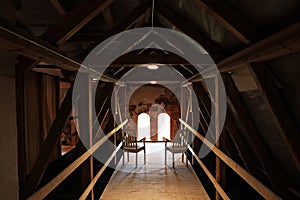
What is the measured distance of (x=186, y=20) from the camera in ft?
9.43

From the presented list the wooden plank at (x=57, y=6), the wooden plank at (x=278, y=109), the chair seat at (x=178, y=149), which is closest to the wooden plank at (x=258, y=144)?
the wooden plank at (x=278, y=109)

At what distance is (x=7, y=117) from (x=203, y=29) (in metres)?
2.19

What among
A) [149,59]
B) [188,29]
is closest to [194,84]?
[149,59]

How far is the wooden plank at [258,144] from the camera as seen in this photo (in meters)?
1.89

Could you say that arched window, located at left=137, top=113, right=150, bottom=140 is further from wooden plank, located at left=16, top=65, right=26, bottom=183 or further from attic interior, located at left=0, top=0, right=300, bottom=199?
wooden plank, located at left=16, top=65, right=26, bottom=183

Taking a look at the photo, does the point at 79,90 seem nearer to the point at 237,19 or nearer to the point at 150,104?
the point at 237,19

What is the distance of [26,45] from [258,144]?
6.58ft

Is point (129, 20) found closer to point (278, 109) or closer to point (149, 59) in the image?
point (149, 59)

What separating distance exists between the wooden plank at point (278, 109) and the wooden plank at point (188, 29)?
0.96 metres

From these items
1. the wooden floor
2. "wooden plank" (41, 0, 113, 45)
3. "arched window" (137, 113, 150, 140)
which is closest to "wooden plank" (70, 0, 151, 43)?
"wooden plank" (41, 0, 113, 45)

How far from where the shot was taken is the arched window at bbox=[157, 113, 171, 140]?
355 inches

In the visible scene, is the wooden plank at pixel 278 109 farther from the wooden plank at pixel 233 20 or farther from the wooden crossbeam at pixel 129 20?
the wooden crossbeam at pixel 129 20

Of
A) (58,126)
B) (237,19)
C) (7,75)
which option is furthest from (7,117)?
(237,19)

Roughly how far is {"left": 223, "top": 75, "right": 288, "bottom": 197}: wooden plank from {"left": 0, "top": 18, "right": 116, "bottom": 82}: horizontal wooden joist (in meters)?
1.70
